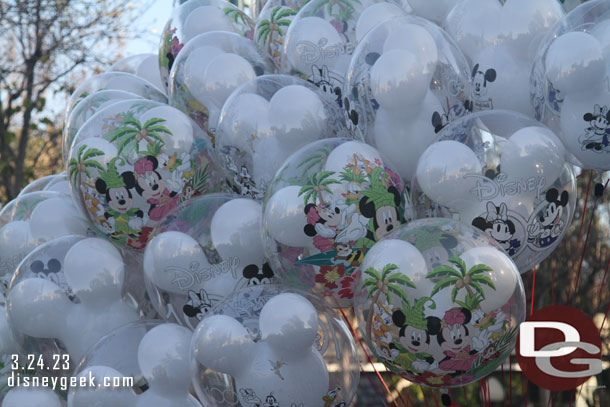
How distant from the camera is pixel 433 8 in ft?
11.1

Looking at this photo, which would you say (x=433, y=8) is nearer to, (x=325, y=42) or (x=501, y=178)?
(x=325, y=42)

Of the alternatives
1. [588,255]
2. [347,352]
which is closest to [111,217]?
[347,352]

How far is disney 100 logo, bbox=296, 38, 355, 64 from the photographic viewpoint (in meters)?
3.19

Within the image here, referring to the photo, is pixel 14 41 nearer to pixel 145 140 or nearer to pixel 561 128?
pixel 145 140

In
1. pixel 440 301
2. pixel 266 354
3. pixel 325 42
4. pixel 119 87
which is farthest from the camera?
pixel 119 87

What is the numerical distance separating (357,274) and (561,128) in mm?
877

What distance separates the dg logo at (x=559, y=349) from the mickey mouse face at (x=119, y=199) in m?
1.60

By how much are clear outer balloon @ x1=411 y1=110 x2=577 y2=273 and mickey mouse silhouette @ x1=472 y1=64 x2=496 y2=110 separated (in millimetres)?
249

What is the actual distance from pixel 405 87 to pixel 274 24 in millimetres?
994

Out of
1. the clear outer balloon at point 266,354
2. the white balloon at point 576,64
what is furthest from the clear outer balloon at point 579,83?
the clear outer balloon at point 266,354

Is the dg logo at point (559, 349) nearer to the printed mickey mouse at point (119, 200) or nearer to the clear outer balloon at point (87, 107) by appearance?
the printed mickey mouse at point (119, 200)

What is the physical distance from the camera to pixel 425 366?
8.21ft

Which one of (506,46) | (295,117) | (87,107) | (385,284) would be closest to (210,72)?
(295,117)

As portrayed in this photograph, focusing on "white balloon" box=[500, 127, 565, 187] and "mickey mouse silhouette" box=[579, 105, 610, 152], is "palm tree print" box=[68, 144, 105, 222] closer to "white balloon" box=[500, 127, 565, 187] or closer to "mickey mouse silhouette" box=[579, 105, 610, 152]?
"white balloon" box=[500, 127, 565, 187]
